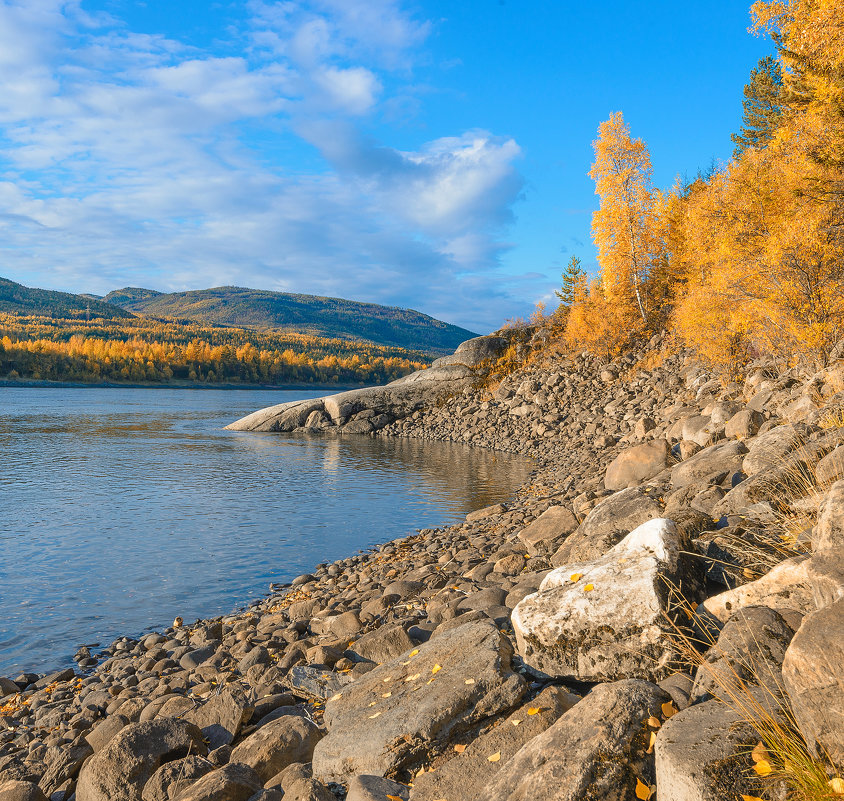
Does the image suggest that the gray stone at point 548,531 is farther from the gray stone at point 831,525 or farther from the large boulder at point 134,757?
the large boulder at point 134,757

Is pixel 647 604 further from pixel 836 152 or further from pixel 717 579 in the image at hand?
pixel 836 152

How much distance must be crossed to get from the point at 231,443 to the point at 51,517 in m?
17.6

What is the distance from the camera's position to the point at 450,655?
5.56 meters

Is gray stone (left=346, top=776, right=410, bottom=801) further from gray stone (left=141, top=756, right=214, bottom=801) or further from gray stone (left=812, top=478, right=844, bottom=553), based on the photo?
gray stone (left=812, top=478, right=844, bottom=553)

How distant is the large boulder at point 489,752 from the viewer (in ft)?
13.9

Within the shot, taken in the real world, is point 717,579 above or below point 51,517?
above

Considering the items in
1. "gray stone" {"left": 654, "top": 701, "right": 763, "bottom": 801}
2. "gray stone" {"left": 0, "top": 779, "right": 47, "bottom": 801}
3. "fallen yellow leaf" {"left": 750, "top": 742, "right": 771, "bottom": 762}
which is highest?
"fallen yellow leaf" {"left": 750, "top": 742, "right": 771, "bottom": 762}

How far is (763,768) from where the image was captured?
10.8 ft

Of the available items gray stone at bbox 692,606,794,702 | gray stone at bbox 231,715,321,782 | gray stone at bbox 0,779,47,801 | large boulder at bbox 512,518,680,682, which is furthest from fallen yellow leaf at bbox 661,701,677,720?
gray stone at bbox 0,779,47,801

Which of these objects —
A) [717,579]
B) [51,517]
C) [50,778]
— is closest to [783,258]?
[717,579]

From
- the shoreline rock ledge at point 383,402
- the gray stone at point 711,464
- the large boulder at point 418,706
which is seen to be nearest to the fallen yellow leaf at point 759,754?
the large boulder at point 418,706

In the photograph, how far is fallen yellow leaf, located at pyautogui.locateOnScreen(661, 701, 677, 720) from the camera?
4.17 m

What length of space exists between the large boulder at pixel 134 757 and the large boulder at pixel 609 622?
341cm

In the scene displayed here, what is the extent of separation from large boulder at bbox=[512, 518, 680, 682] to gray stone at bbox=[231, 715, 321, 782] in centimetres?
214
